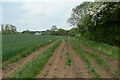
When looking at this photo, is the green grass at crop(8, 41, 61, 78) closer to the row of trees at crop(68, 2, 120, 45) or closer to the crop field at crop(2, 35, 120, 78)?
the crop field at crop(2, 35, 120, 78)

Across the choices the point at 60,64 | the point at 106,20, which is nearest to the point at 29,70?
the point at 60,64

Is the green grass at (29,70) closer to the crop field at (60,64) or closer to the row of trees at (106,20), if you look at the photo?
the crop field at (60,64)

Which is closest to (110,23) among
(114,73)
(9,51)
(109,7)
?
(109,7)

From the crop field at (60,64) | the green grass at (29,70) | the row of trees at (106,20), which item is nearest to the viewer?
the green grass at (29,70)

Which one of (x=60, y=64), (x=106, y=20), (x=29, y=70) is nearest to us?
(x=29, y=70)

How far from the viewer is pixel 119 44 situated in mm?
21609

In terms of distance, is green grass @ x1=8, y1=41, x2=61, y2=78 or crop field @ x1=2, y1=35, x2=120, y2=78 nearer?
green grass @ x1=8, y1=41, x2=61, y2=78

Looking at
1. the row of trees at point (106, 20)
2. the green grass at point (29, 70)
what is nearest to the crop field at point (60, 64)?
the green grass at point (29, 70)

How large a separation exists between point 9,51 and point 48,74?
7.57m

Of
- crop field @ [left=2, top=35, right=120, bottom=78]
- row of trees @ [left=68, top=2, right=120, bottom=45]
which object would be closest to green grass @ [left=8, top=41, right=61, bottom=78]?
crop field @ [left=2, top=35, right=120, bottom=78]

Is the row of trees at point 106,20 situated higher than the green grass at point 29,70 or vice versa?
the row of trees at point 106,20

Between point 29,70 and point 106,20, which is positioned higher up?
point 106,20

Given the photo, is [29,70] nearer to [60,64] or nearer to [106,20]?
[60,64]

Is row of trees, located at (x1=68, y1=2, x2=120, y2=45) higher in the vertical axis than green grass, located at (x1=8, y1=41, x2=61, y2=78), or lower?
higher
